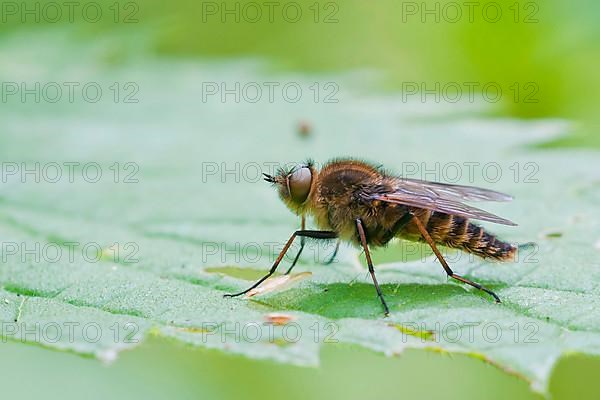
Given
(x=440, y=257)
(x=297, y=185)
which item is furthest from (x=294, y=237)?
(x=440, y=257)

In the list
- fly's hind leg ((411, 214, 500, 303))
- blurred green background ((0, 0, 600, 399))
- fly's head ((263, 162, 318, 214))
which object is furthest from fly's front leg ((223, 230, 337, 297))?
blurred green background ((0, 0, 600, 399))

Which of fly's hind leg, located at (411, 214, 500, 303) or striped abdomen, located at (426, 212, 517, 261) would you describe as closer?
fly's hind leg, located at (411, 214, 500, 303)

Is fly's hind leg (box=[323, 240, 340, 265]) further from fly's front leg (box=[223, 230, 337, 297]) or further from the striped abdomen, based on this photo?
the striped abdomen

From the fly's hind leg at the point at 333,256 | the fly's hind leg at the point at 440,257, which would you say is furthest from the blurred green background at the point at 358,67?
the fly's hind leg at the point at 333,256

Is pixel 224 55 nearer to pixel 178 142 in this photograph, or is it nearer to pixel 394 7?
pixel 394 7

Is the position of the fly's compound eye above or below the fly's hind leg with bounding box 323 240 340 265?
above

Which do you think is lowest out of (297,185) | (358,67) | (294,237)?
(294,237)

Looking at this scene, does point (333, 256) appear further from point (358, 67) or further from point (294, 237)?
point (358, 67)
